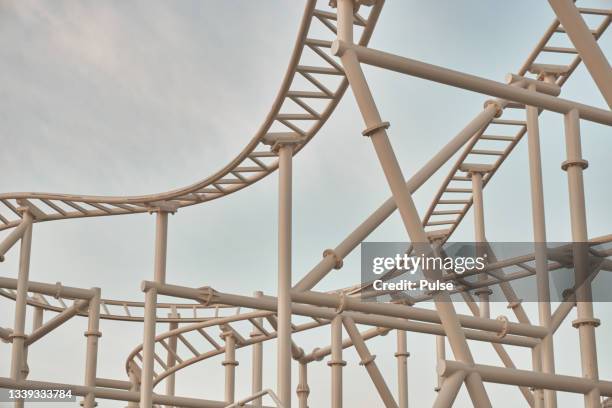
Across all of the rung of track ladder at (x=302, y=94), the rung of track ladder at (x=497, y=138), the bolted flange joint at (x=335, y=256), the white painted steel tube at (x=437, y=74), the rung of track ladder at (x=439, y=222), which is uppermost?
the rung of track ladder at (x=497, y=138)

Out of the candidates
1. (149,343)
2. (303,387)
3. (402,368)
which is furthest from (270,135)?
(303,387)

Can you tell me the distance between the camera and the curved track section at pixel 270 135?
42.8 feet

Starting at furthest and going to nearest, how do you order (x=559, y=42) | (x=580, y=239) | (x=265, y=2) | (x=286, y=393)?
(x=265, y=2) → (x=559, y=42) → (x=286, y=393) → (x=580, y=239)

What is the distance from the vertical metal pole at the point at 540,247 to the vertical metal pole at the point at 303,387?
8.78 meters

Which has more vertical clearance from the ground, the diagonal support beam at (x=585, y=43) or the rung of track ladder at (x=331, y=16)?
the rung of track ladder at (x=331, y=16)

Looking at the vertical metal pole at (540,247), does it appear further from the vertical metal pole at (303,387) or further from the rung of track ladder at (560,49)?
the vertical metal pole at (303,387)

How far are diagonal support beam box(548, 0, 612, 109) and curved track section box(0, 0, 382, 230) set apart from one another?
4.41 m

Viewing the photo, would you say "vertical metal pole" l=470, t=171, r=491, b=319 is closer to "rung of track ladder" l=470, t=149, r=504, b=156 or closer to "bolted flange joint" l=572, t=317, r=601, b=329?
"rung of track ladder" l=470, t=149, r=504, b=156

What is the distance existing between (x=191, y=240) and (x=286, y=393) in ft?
43.1

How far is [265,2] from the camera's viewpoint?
24422 millimetres

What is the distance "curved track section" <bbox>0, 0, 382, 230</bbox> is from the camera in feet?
42.8

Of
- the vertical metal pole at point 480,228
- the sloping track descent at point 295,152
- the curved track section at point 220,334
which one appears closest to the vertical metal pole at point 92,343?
the sloping track descent at point 295,152

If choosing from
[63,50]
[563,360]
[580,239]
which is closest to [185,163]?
[63,50]

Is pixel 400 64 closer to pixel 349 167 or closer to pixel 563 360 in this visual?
pixel 563 360
